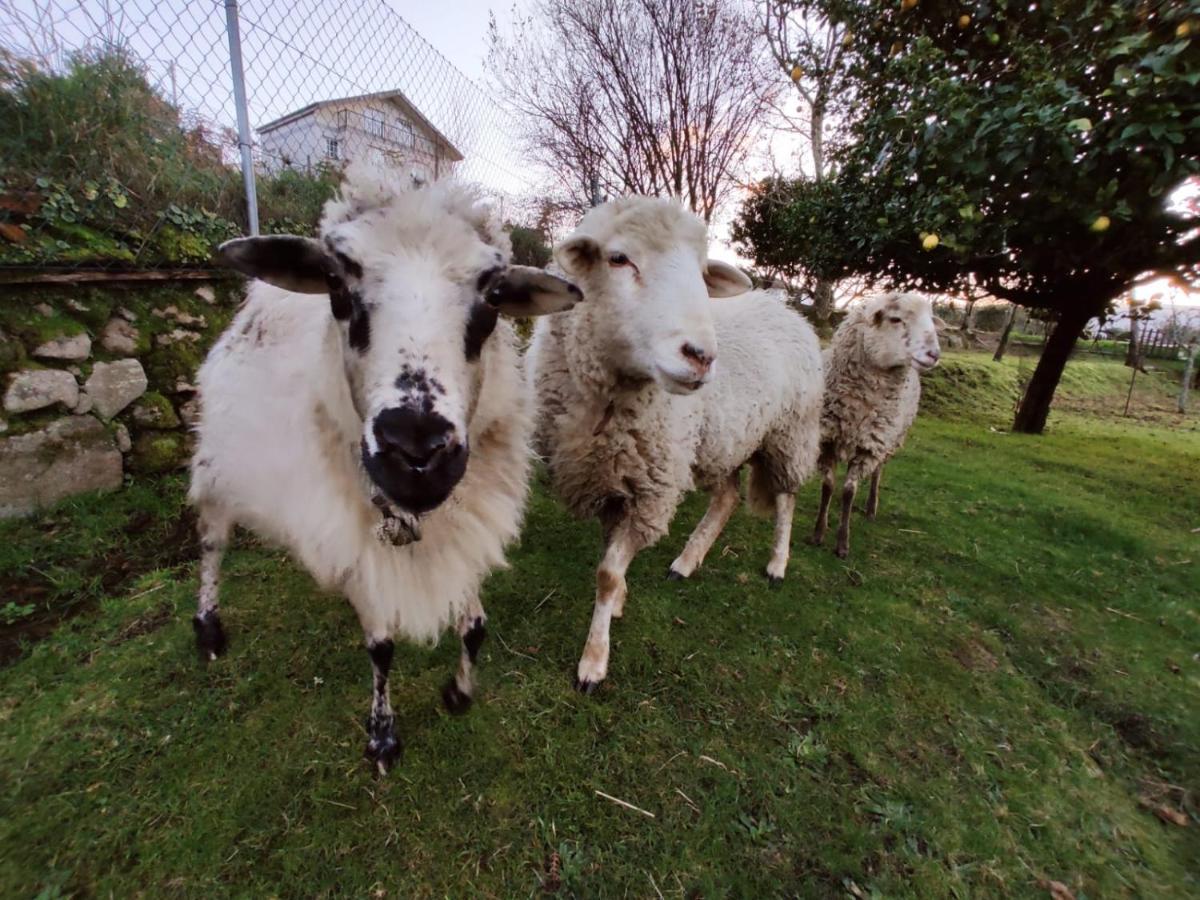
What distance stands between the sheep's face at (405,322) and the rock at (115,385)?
2532 millimetres

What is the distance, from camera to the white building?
405cm

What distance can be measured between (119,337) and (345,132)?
2484mm

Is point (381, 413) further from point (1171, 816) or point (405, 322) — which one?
point (1171, 816)

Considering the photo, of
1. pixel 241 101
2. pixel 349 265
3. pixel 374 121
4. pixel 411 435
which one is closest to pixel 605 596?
pixel 411 435

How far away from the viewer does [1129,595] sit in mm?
3992

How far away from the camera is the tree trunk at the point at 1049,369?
338 inches

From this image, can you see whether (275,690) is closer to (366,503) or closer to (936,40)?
(366,503)

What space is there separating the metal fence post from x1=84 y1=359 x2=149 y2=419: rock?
1.20m

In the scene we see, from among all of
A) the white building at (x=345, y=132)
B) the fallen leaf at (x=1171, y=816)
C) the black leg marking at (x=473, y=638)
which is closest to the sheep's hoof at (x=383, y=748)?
the black leg marking at (x=473, y=638)

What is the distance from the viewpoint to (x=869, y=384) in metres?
4.25

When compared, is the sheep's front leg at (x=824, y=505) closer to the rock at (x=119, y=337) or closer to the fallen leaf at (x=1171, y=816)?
the fallen leaf at (x=1171, y=816)

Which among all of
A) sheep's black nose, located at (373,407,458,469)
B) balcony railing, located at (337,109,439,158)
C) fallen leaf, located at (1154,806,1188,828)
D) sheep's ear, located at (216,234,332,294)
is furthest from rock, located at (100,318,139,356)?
fallen leaf, located at (1154,806,1188,828)

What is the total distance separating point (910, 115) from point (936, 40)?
10.2 feet

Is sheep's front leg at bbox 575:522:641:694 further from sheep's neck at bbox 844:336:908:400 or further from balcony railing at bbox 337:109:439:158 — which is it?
balcony railing at bbox 337:109:439:158
